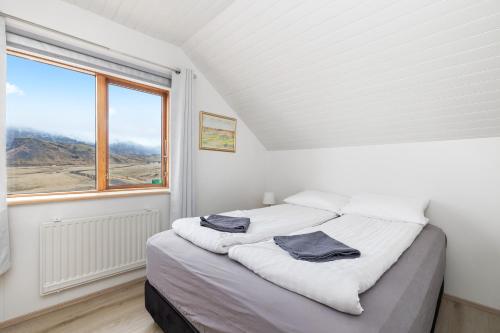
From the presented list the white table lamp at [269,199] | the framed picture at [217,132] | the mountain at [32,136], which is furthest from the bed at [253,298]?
the white table lamp at [269,199]

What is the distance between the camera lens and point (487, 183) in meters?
1.93

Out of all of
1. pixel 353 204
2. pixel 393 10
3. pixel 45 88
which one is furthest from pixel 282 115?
pixel 45 88

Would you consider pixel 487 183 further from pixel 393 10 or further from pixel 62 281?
pixel 62 281

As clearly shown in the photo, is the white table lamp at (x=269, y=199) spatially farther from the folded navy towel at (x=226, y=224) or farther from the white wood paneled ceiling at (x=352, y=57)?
the folded navy towel at (x=226, y=224)

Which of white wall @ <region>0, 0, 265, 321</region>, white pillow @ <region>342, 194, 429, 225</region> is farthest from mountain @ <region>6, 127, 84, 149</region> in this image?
white pillow @ <region>342, 194, 429, 225</region>

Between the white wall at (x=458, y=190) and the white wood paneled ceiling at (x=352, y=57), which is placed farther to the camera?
the white wall at (x=458, y=190)

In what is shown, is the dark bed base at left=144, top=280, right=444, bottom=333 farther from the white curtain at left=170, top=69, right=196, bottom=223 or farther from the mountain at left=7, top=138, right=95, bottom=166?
the mountain at left=7, top=138, right=95, bottom=166

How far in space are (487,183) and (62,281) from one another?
3.54 metres

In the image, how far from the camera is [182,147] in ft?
8.00

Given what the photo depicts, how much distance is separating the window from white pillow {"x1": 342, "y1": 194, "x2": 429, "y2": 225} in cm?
206

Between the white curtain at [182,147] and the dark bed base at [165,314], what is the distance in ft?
2.93

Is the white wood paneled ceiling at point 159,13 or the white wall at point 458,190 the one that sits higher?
the white wood paneled ceiling at point 159,13

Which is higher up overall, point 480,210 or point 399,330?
point 480,210

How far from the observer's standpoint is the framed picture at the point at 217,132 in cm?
278
